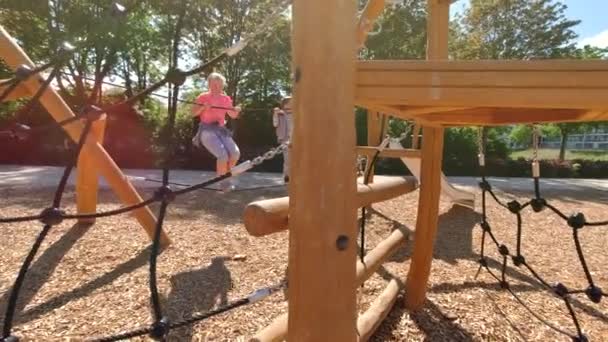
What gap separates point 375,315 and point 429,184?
56 centimetres

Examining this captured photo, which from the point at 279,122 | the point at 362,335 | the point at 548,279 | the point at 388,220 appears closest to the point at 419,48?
the point at 279,122

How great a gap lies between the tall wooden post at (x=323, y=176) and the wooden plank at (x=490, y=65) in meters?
0.08

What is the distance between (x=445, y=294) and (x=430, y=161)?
76cm

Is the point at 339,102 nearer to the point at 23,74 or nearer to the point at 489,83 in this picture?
the point at 489,83

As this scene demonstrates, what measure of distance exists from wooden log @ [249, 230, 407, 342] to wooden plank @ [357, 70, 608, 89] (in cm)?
47

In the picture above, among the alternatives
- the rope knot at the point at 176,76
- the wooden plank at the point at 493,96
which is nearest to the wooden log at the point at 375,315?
the wooden plank at the point at 493,96

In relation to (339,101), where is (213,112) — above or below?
above

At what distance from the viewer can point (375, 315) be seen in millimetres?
1496

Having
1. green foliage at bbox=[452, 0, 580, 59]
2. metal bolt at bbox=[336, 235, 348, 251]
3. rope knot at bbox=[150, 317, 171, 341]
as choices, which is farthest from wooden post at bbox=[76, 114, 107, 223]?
green foliage at bbox=[452, 0, 580, 59]

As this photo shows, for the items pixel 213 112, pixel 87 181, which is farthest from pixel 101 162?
pixel 213 112

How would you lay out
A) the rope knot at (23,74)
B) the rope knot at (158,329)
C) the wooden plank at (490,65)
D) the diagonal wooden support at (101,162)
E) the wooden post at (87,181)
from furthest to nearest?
the wooden post at (87,181)
the diagonal wooden support at (101,162)
the rope knot at (23,74)
the rope knot at (158,329)
the wooden plank at (490,65)

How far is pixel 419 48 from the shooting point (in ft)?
38.3

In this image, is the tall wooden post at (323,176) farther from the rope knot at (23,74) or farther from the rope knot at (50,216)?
the rope knot at (23,74)

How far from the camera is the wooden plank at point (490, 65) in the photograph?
772mm
